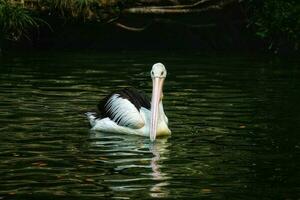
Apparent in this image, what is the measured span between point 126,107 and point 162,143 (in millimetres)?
1241

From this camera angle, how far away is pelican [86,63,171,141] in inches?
501

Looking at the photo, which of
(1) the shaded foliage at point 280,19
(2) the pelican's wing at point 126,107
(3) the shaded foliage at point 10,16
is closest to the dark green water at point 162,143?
(2) the pelican's wing at point 126,107

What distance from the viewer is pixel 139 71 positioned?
80.1 feet

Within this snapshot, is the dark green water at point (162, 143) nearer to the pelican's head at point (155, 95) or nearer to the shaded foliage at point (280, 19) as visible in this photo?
the pelican's head at point (155, 95)

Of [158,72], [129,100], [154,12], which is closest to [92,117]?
[129,100]

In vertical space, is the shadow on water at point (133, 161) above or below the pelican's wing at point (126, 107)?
Result: below

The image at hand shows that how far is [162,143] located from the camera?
12.3 metres

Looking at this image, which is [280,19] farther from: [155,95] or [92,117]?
[155,95]

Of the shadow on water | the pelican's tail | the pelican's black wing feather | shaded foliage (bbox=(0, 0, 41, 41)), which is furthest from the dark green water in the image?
shaded foliage (bbox=(0, 0, 41, 41))

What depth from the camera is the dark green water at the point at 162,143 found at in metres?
9.06

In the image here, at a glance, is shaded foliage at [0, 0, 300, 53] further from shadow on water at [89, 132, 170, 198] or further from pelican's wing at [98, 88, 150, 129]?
shadow on water at [89, 132, 170, 198]

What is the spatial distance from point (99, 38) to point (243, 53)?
699 centimetres

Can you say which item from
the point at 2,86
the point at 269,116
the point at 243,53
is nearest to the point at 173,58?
the point at 243,53

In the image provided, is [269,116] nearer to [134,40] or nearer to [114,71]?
[114,71]
